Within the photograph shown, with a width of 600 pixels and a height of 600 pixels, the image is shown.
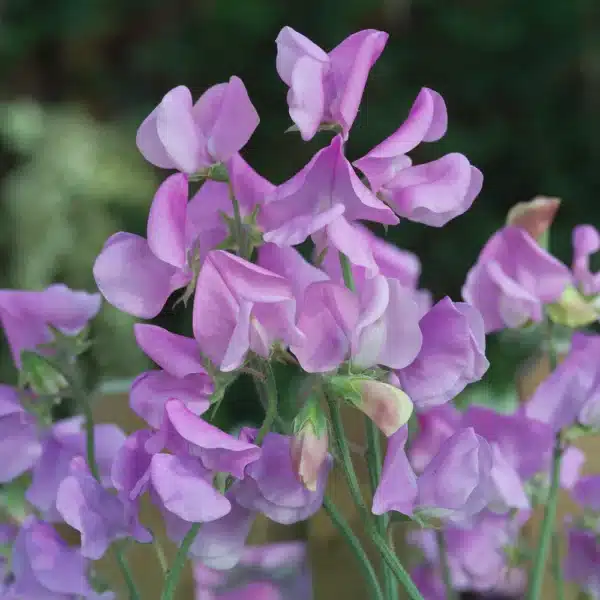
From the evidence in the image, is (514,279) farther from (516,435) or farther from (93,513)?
(93,513)

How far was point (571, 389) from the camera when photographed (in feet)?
1.40

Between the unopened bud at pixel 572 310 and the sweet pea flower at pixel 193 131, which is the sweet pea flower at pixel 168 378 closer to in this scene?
the sweet pea flower at pixel 193 131

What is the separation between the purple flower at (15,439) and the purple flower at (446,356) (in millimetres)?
164

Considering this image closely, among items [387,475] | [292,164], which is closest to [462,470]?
[387,475]

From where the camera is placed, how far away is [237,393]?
1098mm

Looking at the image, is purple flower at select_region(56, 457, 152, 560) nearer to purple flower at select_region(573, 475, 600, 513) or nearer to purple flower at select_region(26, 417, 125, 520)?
purple flower at select_region(26, 417, 125, 520)

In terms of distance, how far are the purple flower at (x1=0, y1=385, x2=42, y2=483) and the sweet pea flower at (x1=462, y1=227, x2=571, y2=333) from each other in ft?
0.63

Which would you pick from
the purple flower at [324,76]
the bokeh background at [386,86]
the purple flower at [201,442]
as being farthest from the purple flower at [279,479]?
the bokeh background at [386,86]

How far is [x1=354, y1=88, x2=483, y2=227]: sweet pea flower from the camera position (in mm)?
354

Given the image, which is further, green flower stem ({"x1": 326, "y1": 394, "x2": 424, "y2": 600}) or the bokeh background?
the bokeh background

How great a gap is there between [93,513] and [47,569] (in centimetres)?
4

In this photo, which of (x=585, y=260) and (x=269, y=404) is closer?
(x=269, y=404)

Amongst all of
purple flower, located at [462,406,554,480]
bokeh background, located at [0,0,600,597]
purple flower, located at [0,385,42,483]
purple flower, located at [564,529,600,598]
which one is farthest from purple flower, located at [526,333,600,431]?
bokeh background, located at [0,0,600,597]

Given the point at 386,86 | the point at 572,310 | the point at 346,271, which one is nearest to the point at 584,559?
the point at 572,310
